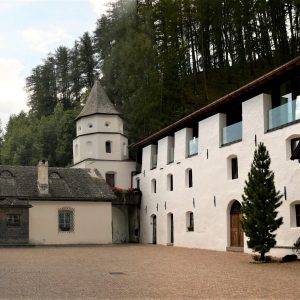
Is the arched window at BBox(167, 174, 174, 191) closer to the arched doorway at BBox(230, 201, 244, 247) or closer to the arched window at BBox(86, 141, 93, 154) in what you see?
the arched doorway at BBox(230, 201, 244, 247)

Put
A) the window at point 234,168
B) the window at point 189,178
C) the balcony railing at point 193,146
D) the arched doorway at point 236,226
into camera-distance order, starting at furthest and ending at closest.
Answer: the window at point 189,178 < the balcony railing at point 193,146 < the window at point 234,168 < the arched doorway at point 236,226

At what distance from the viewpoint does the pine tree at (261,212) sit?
2005 centimetres

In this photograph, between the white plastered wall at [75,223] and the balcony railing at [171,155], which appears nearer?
the white plastered wall at [75,223]

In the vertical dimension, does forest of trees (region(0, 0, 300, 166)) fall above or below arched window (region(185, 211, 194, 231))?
above

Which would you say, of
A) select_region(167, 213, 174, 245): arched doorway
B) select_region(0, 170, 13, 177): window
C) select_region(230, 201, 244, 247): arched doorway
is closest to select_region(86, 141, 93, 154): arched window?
select_region(0, 170, 13, 177): window

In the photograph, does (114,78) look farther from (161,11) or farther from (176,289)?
(176,289)

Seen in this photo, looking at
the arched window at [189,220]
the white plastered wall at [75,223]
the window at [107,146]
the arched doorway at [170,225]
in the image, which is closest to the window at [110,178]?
the window at [107,146]

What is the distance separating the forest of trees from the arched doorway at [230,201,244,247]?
67.4 ft

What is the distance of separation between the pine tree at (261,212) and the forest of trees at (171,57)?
2710cm

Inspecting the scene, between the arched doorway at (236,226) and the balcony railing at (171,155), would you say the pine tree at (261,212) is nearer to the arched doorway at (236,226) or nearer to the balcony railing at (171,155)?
the arched doorway at (236,226)

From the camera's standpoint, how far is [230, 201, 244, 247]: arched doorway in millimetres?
26750

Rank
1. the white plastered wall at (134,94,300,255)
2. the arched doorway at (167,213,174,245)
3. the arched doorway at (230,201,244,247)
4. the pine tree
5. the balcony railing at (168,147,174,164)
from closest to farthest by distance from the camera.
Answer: the pine tree, the white plastered wall at (134,94,300,255), the arched doorway at (230,201,244,247), the arched doorway at (167,213,174,245), the balcony railing at (168,147,174,164)

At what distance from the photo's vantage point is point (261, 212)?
66.1ft

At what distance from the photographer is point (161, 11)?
2288 inches
